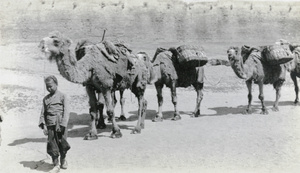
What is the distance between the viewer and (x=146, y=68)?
35.3 feet

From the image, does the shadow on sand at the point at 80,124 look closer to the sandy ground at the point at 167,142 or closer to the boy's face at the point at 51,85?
the sandy ground at the point at 167,142

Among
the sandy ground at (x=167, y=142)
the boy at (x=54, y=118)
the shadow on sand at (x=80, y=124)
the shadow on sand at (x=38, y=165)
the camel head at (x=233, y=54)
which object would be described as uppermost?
the camel head at (x=233, y=54)

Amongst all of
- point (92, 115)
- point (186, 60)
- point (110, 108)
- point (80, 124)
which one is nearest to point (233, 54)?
point (186, 60)

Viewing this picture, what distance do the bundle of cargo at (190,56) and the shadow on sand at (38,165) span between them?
6.33 meters

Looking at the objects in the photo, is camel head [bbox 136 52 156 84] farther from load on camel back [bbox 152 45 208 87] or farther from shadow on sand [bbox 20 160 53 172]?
shadow on sand [bbox 20 160 53 172]

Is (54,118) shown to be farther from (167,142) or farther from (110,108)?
(167,142)

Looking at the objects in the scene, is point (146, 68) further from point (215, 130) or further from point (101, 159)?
point (101, 159)

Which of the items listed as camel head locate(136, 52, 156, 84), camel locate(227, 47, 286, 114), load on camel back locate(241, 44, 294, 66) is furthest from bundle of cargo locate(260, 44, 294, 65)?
camel head locate(136, 52, 156, 84)

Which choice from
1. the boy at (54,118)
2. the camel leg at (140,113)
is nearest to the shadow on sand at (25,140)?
the camel leg at (140,113)

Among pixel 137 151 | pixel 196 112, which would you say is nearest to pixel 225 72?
pixel 196 112

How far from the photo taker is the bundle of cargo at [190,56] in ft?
39.2

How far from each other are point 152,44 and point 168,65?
86.9 ft

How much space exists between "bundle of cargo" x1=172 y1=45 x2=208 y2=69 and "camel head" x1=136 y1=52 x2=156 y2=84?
1.11 metres

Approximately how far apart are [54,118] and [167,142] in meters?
3.28
